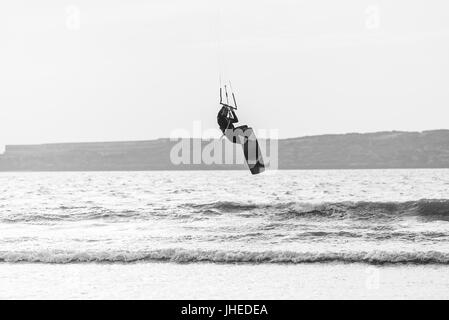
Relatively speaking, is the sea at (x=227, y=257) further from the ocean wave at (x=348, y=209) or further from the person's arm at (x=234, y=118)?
the person's arm at (x=234, y=118)

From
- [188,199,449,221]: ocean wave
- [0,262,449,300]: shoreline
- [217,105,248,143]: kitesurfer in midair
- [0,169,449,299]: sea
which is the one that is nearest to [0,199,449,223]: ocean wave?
[188,199,449,221]: ocean wave

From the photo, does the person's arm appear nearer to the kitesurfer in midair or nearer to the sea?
the kitesurfer in midair

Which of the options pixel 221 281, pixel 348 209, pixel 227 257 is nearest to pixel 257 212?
pixel 348 209

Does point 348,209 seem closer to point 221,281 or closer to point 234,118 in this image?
point 234,118

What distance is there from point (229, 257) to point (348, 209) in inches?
639

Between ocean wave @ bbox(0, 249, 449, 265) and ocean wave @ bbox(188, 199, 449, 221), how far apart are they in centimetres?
1289

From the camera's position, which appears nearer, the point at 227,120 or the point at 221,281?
the point at 221,281

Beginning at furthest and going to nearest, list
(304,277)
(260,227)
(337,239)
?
1. (260,227)
2. (337,239)
3. (304,277)

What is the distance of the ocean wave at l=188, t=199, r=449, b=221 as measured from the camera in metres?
30.5

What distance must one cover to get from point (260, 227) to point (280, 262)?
9.31m

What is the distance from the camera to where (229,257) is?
17.0 meters

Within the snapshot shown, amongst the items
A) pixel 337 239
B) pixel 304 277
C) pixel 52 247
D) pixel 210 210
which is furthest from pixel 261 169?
pixel 210 210

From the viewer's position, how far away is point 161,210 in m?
34.2
